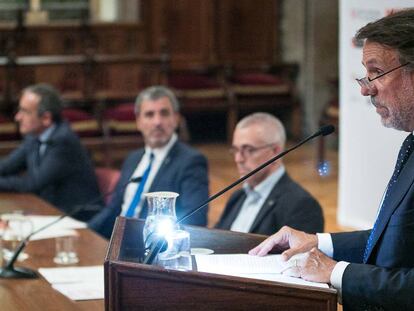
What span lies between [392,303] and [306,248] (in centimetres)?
39

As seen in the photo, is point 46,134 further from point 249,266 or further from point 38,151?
point 249,266

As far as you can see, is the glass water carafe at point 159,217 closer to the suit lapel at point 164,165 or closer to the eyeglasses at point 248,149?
the eyeglasses at point 248,149

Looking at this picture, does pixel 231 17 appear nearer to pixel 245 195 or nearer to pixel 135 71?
pixel 135 71

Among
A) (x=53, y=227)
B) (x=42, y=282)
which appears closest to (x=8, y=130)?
(x=53, y=227)

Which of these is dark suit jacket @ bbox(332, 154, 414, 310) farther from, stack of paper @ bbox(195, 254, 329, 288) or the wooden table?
the wooden table

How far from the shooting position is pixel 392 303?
88.5 inches

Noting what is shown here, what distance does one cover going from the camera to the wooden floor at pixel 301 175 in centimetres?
796

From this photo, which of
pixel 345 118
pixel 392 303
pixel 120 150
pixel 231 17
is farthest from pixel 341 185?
pixel 231 17

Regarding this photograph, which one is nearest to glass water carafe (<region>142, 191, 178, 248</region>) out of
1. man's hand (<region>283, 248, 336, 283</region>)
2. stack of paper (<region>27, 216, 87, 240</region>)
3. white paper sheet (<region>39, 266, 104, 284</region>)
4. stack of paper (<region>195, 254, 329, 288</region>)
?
stack of paper (<region>195, 254, 329, 288</region>)

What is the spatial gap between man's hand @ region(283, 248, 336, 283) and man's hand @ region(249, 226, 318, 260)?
0.57 feet

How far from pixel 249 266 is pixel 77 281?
3.78 feet

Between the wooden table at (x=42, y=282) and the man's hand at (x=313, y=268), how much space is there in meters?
0.93

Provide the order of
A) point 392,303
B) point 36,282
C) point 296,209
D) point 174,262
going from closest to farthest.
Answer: point 392,303 < point 174,262 < point 36,282 < point 296,209

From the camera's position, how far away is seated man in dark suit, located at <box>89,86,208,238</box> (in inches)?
196
